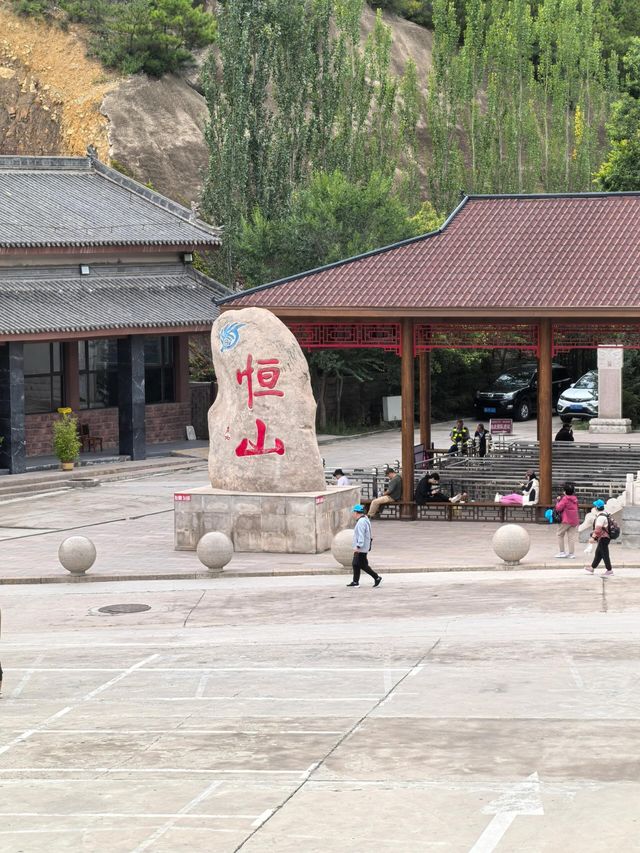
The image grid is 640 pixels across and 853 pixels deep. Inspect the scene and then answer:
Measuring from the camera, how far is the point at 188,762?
16547 mm

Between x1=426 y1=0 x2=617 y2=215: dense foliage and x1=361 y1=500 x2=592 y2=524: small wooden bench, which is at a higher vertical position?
x1=426 y1=0 x2=617 y2=215: dense foliage

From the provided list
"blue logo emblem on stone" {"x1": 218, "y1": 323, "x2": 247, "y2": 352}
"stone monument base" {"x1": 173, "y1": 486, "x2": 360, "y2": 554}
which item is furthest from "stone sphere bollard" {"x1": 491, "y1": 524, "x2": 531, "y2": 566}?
"blue logo emblem on stone" {"x1": 218, "y1": 323, "x2": 247, "y2": 352}

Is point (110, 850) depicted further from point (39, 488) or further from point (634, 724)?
point (39, 488)

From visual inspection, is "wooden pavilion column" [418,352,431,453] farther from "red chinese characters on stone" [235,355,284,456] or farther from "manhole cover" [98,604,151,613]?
"manhole cover" [98,604,151,613]

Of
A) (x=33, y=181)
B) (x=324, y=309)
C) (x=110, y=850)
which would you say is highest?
(x=33, y=181)

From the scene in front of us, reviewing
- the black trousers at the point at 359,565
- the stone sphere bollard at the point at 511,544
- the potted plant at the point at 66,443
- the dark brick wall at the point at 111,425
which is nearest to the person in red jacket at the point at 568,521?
the stone sphere bollard at the point at 511,544

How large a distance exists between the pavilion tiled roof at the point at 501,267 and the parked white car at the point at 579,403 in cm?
2069

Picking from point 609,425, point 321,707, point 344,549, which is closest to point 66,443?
point 344,549

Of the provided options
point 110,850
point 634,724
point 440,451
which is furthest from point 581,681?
point 440,451

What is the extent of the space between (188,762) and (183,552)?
619 inches

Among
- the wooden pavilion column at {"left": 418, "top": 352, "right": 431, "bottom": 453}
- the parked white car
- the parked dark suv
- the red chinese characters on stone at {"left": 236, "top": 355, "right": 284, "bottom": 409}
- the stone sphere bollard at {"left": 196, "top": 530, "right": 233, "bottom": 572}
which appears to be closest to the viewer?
the stone sphere bollard at {"left": 196, "top": 530, "right": 233, "bottom": 572}

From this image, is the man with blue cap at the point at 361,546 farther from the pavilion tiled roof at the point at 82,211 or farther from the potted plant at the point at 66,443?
the pavilion tiled roof at the point at 82,211

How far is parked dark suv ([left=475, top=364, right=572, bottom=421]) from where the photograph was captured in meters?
60.0

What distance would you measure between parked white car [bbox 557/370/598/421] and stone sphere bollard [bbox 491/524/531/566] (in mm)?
29477
